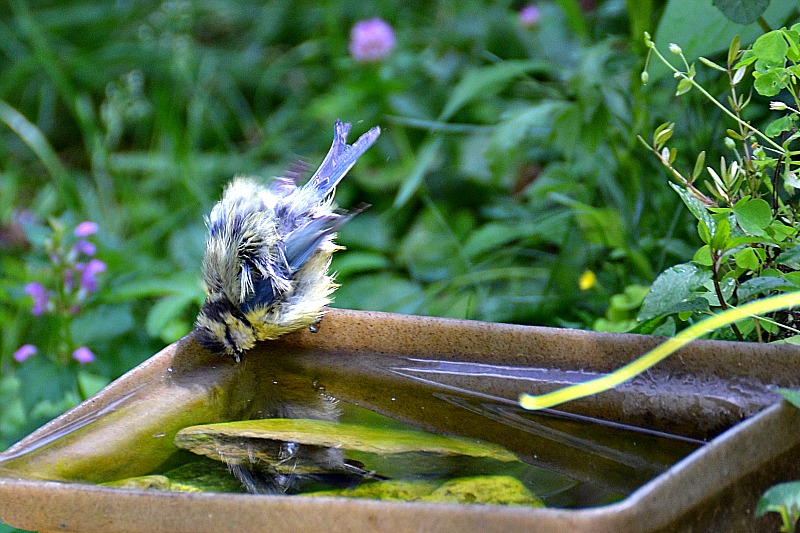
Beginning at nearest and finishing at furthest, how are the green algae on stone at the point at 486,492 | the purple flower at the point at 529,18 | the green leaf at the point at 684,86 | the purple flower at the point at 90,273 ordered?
the green algae on stone at the point at 486,492 < the green leaf at the point at 684,86 < the purple flower at the point at 90,273 < the purple flower at the point at 529,18

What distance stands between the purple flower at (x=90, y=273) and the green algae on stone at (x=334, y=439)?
1003 millimetres

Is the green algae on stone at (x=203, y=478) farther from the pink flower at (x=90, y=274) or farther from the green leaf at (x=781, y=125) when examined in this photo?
the pink flower at (x=90, y=274)

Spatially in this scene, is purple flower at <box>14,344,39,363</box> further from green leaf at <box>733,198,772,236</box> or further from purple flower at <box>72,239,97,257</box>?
green leaf at <box>733,198,772,236</box>

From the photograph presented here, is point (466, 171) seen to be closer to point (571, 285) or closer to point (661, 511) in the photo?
point (571, 285)

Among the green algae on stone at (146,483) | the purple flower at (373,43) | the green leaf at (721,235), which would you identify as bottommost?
the purple flower at (373,43)

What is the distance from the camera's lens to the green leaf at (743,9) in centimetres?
153

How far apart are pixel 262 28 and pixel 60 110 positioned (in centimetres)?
123

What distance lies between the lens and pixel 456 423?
57.6 inches

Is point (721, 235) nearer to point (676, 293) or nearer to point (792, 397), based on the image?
point (676, 293)

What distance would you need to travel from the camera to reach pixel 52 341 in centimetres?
234

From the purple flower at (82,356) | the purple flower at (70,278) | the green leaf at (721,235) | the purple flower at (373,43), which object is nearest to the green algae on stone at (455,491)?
the green leaf at (721,235)

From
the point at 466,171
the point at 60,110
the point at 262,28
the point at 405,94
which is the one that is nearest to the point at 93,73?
the point at 60,110

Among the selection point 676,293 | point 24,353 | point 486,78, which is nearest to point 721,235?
point 676,293

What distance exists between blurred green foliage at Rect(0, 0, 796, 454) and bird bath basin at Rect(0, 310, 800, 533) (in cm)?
56
